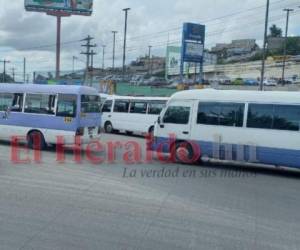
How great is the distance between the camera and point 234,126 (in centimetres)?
1396

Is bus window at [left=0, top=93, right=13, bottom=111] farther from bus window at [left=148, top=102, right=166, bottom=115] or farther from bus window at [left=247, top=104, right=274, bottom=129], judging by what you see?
bus window at [left=148, top=102, right=166, bottom=115]

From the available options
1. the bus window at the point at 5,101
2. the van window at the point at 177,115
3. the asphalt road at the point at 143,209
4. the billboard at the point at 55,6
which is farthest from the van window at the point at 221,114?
the billboard at the point at 55,6

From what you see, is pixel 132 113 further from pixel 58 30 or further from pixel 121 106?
pixel 58 30

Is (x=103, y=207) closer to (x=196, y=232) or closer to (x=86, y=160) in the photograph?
(x=196, y=232)

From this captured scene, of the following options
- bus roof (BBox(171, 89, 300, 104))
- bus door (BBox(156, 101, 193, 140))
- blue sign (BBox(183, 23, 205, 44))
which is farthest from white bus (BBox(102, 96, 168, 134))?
blue sign (BBox(183, 23, 205, 44))

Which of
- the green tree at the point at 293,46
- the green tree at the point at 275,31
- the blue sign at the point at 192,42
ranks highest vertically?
the green tree at the point at 275,31

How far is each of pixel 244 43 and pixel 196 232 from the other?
152048 mm

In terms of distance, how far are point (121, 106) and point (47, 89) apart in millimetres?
10661

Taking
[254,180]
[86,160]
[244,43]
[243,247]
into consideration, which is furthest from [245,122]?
[244,43]

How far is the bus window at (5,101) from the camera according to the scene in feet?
57.9

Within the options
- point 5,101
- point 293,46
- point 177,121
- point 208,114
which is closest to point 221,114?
point 208,114

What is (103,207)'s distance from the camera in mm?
8148

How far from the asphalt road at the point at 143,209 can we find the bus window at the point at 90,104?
3.78m

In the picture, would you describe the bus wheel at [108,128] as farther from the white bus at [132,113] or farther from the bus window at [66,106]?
the bus window at [66,106]
